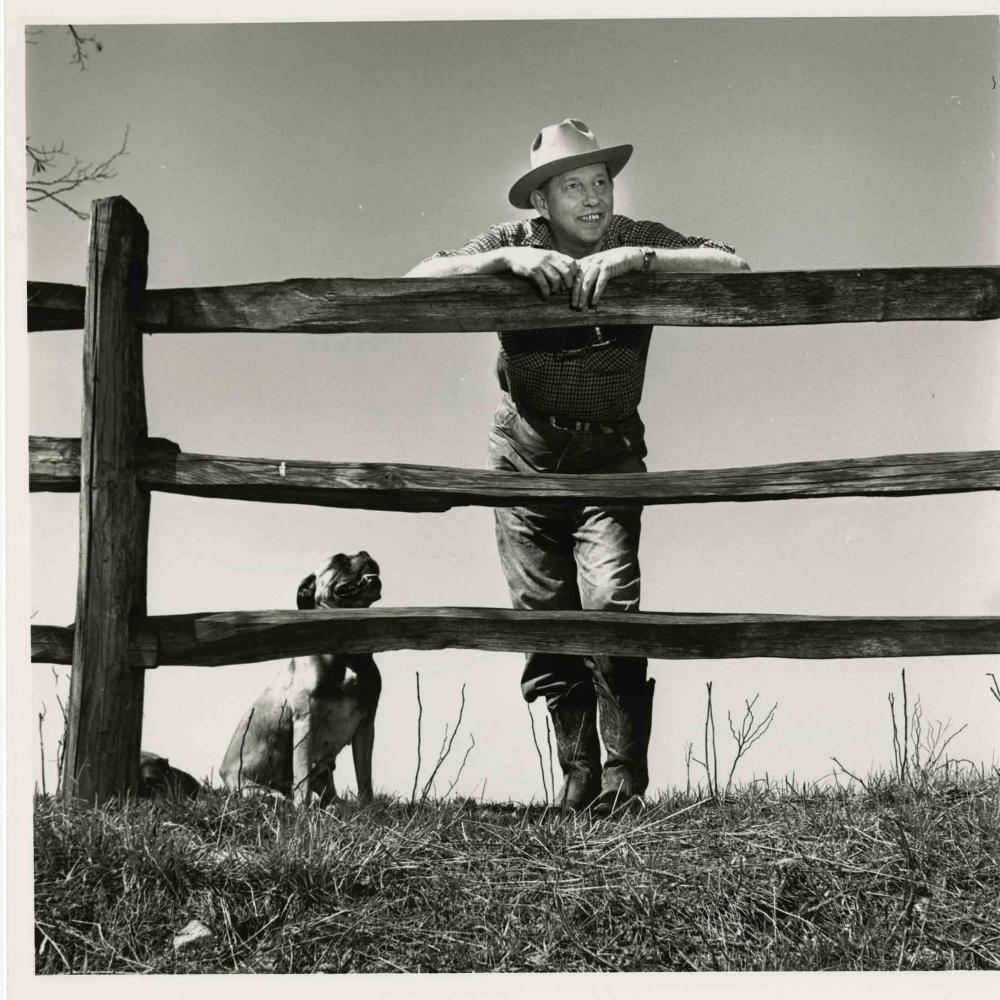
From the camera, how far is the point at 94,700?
163 inches

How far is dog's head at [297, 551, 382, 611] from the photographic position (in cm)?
566

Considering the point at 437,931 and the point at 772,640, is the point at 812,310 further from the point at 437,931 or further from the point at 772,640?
the point at 437,931

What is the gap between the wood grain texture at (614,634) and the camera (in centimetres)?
413

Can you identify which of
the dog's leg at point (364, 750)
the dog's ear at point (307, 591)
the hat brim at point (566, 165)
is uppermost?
the hat brim at point (566, 165)

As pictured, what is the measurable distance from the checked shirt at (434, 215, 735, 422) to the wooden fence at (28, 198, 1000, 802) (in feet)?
1.97

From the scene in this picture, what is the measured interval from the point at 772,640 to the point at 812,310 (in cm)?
103

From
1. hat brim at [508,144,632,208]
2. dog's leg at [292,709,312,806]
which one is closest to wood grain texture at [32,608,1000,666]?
dog's leg at [292,709,312,806]

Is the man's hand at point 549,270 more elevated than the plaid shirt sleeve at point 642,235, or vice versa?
the plaid shirt sleeve at point 642,235

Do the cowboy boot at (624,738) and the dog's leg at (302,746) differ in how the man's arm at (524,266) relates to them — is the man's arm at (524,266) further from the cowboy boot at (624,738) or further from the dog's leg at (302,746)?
the dog's leg at (302,746)

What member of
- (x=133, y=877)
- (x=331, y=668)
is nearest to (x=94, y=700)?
(x=133, y=877)

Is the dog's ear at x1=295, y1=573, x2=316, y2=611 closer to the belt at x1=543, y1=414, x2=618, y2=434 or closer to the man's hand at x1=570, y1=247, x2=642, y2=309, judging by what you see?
the belt at x1=543, y1=414, x2=618, y2=434

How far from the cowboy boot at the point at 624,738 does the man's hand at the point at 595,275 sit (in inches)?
51.1

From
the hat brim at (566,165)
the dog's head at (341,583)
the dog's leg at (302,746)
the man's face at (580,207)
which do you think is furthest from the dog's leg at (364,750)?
the hat brim at (566,165)

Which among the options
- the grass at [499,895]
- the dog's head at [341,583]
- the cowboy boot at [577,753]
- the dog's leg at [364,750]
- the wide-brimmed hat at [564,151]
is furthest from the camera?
the dog's head at [341,583]
